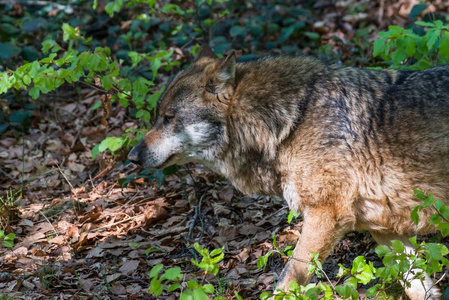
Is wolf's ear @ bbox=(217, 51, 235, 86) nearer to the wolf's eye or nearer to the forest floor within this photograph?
the wolf's eye

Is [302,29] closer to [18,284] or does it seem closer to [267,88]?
[267,88]

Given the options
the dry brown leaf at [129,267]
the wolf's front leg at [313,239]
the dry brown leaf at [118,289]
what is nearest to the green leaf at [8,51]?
the dry brown leaf at [129,267]

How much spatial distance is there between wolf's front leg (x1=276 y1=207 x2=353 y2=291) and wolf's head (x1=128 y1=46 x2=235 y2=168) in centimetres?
111

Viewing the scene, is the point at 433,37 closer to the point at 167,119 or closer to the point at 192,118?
the point at 192,118

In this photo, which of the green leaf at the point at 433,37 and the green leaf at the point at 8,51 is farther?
the green leaf at the point at 8,51

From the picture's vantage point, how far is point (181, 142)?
512 centimetres

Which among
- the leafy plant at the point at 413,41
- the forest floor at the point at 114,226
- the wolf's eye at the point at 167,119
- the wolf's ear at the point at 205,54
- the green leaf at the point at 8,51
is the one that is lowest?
the forest floor at the point at 114,226

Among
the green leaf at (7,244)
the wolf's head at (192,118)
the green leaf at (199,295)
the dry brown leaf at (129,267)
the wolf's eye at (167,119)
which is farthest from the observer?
the green leaf at (7,244)

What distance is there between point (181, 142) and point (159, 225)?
161 cm

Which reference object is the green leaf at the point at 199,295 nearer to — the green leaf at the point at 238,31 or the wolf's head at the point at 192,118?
the wolf's head at the point at 192,118

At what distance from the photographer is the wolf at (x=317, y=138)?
4.44 metres

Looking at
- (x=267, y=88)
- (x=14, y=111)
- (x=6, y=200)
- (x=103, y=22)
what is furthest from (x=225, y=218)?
(x=103, y=22)

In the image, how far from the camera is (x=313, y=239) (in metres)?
4.43

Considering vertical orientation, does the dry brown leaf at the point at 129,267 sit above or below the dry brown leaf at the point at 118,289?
below
